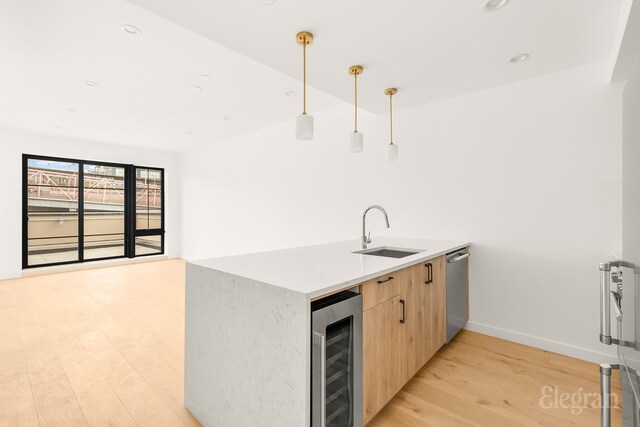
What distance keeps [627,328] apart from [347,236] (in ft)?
10.5

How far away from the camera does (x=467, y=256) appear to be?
9.52 ft

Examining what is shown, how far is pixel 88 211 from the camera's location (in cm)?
657

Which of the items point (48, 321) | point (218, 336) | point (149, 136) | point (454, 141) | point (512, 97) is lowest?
point (48, 321)

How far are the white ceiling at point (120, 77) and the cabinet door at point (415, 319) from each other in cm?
247

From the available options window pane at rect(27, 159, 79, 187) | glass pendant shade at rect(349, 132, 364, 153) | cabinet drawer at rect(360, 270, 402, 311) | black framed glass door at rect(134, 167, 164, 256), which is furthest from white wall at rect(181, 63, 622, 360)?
window pane at rect(27, 159, 79, 187)

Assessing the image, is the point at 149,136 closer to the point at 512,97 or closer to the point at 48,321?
the point at 48,321

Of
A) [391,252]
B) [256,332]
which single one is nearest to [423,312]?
[391,252]

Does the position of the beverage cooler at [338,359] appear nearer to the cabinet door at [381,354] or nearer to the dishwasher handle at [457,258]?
the cabinet door at [381,354]

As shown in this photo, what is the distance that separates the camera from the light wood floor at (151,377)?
1778 millimetres

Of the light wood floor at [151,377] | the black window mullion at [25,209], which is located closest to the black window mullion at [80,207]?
the black window mullion at [25,209]

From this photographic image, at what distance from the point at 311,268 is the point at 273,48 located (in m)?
1.67

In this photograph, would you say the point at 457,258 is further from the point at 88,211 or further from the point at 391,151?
the point at 88,211


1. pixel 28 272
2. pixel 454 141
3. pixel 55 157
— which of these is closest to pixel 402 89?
pixel 454 141

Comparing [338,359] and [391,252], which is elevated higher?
[391,252]
